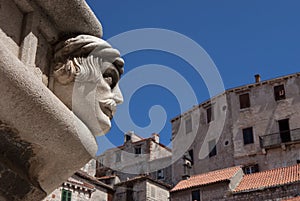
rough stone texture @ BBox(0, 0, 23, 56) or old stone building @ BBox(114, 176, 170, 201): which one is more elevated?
old stone building @ BBox(114, 176, 170, 201)

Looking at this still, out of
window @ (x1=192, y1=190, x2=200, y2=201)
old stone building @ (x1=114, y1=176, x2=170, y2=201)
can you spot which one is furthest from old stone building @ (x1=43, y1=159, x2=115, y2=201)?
window @ (x1=192, y1=190, x2=200, y2=201)

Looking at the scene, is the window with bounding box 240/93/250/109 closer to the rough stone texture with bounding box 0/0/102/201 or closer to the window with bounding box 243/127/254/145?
the window with bounding box 243/127/254/145

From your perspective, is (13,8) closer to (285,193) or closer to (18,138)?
(18,138)

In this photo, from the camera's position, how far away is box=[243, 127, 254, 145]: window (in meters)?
36.8

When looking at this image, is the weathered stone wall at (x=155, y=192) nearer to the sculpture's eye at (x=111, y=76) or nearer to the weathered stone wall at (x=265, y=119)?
the weathered stone wall at (x=265, y=119)

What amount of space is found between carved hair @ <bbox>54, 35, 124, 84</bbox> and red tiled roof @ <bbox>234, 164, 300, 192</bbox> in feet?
76.4

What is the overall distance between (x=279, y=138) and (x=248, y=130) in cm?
304

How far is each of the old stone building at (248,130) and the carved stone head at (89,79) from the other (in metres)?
33.4

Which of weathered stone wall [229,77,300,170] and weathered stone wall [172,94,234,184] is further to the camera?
weathered stone wall [172,94,234,184]

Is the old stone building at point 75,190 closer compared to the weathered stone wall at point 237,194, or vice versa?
the weathered stone wall at point 237,194

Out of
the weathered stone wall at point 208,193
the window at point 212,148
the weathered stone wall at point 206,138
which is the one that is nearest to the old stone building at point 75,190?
Result: the weathered stone wall at point 208,193

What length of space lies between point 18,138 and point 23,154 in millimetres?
103

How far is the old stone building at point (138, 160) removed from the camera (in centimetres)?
4612

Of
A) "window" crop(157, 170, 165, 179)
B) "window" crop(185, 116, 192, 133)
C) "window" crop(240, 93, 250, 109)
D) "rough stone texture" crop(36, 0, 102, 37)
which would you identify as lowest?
"rough stone texture" crop(36, 0, 102, 37)
